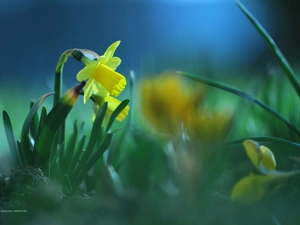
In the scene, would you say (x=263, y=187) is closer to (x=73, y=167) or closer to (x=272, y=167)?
(x=272, y=167)

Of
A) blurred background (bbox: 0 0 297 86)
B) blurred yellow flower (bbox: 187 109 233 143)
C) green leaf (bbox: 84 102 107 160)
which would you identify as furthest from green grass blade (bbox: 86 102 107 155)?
blurred background (bbox: 0 0 297 86)

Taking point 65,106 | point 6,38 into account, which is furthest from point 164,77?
point 6,38

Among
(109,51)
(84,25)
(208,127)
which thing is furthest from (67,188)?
(84,25)

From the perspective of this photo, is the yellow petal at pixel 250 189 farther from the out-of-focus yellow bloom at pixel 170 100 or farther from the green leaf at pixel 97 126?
the green leaf at pixel 97 126

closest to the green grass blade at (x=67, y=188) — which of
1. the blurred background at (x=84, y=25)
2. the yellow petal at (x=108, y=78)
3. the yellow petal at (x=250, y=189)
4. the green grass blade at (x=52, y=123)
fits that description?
the green grass blade at (x=52, y=123)

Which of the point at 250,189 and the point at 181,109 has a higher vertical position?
the point at 181,109

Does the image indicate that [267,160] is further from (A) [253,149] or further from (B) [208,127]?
(B) [208,127]

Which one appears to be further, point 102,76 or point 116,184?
point 102,76

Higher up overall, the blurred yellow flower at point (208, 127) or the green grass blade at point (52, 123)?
the blurred yellow flower at point (208, 127)
